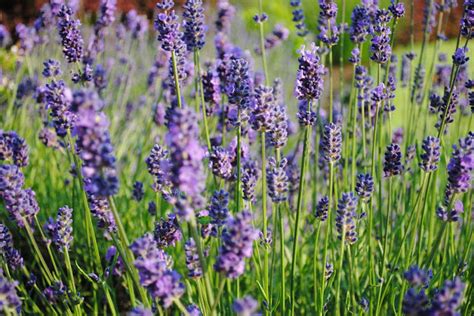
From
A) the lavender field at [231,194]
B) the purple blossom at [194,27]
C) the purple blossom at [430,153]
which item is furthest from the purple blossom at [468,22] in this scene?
the purple blossom at [194,27]

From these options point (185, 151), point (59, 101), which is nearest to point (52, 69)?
point (59, 101)

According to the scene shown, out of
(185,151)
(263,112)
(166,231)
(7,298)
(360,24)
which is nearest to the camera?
(185,151)

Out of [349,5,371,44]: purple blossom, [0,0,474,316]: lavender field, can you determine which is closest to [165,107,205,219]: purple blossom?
[0,0,474,316]: lavender field

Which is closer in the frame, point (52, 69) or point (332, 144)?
point (332, 144)

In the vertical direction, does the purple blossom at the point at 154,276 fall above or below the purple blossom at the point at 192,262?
above

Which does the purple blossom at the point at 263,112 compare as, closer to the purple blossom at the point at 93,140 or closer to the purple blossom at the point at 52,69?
the purple blossom at the point at 93,140

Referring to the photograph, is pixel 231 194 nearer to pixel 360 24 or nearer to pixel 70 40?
pixel 360 24

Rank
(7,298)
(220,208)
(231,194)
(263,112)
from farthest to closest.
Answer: (231,194), (263,112), (220,208), (7,298)

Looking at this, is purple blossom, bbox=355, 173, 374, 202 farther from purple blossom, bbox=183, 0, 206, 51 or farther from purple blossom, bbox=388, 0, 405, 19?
purple blossom, bbox=183, 0, 206, 51

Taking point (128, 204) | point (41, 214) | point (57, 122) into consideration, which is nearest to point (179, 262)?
point (128, 204)

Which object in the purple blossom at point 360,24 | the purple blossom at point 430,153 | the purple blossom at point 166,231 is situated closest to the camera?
the purple blossom at point 430,153

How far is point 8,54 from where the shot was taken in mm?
6590

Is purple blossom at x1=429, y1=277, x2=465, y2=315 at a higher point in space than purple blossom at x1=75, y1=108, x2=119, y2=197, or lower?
lower

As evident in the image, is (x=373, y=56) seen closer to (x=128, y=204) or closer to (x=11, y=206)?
(x=11, y=206)
